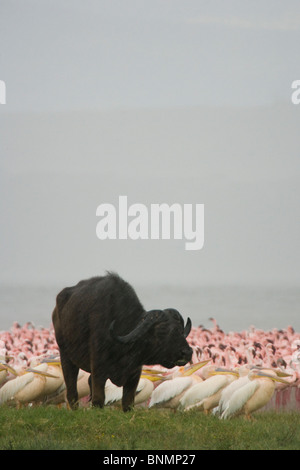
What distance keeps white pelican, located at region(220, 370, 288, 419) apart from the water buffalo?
1.32 metres

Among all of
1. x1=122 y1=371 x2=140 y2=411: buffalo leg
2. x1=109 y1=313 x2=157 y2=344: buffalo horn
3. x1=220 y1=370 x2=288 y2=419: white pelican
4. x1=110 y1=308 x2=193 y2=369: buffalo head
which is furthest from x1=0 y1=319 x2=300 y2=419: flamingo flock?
x1=109 y1=313 x2=157 y2=344: buffalo horn

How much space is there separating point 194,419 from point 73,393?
1355mm

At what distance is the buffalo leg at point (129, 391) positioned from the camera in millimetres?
8242

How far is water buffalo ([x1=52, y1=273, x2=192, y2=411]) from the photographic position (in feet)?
25.7

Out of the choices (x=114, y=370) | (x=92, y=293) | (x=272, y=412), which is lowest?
(x=272, y=412)

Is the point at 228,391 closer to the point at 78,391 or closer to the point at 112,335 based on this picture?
the point at 78,391

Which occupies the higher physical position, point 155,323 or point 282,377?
point 155,323

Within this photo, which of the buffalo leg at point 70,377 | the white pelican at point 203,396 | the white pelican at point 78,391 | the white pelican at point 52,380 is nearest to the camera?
the buffalo leg at point 70,377

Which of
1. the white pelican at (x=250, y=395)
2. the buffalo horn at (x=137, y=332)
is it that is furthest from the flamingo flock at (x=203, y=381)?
the buffalo horn at (x=137, y=332)

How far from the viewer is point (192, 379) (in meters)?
10.1

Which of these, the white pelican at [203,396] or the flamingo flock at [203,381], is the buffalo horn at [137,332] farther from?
the white pelican at [203,396]

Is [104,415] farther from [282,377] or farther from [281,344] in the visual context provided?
Result: [281,344]

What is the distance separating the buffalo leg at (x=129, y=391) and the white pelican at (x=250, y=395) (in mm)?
1174
